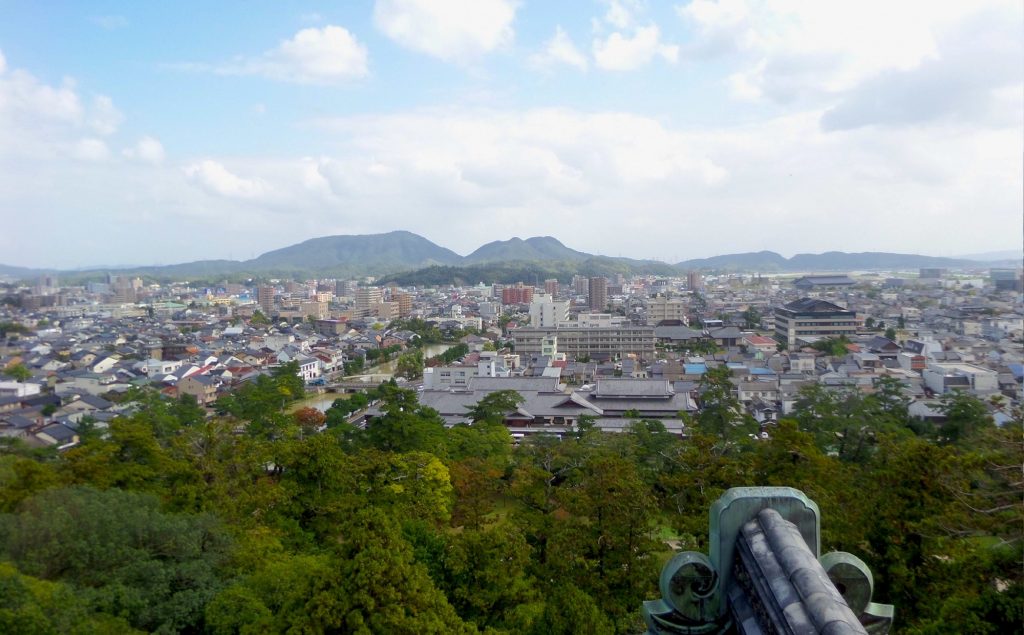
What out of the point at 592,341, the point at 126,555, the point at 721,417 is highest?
the point at 126,555

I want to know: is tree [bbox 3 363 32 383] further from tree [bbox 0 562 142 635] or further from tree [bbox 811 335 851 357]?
tree [bbox 811 335 851 357]

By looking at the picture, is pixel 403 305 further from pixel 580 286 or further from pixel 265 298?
pixel 580 286

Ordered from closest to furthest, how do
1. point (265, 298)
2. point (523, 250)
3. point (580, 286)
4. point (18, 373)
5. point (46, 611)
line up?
point (46, 611)
point (18, 373)
point (265, 298)
point (580, 286)
point (523, 250)

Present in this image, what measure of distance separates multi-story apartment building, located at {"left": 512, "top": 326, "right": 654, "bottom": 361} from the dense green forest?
19.9m

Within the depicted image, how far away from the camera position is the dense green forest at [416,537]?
4.28 m

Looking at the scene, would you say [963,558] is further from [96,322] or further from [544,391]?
[96,322]

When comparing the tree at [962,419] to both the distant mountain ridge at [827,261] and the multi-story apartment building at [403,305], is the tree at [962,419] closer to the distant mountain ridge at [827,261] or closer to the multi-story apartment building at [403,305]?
the multi-story apartment building at [403,305]

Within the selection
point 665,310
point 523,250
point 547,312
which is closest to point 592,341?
point 547,312

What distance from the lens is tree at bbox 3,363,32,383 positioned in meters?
20.7

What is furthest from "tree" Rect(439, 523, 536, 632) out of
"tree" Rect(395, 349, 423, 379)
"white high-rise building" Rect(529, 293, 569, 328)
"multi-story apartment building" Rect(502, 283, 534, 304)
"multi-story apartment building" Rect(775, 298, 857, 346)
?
"multi-story apartment building" Rect(502, 283, 534, 304)

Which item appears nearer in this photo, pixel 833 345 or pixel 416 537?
pixel 416 537

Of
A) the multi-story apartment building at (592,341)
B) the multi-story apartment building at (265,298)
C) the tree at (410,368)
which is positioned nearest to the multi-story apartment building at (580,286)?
the multi-story apartment building at (265,298)

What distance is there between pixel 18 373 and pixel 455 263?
13049 cm

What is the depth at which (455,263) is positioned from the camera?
5925 inches
